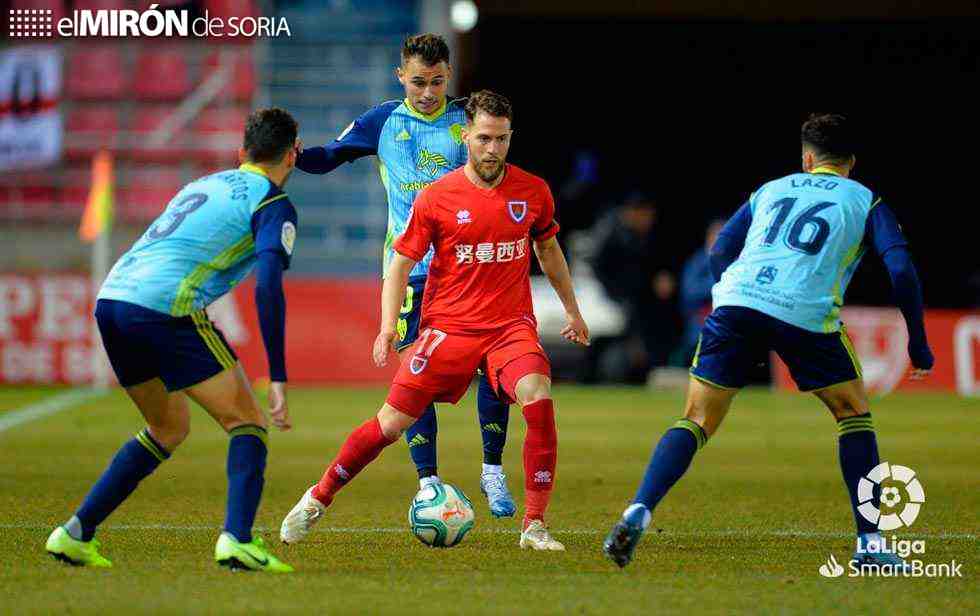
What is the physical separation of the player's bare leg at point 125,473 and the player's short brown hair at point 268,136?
3.42ft

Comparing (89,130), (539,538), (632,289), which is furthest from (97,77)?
(539,538)

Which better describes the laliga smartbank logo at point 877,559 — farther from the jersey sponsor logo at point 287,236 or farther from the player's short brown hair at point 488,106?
the jersey sponsor logo at point 287,236

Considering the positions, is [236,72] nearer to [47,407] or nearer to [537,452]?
[47,407]

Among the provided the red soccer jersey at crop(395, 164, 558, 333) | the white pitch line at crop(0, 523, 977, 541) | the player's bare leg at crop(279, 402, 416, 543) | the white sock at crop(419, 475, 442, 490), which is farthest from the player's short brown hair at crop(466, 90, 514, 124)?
the white pitch line at crop(0, 523, 977, 541)

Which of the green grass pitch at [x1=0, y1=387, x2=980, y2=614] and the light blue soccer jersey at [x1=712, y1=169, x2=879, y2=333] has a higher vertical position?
the light blue soccer jersey at [x1=712, y1=169, x2=879, y2=333]

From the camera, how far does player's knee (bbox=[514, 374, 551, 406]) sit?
7520 mm

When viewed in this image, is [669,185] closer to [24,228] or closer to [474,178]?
[24,228]

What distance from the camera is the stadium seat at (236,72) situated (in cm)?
2481

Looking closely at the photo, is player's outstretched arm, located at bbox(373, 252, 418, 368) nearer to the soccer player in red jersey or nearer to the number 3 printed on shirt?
the soccer player in red jersey

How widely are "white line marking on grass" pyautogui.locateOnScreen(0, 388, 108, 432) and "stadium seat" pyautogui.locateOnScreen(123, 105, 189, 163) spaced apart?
591 centimetres

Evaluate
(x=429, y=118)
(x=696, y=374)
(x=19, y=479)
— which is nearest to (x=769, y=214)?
(x=696, y=374)

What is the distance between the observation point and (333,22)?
82.9 ft

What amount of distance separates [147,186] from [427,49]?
16.8 m

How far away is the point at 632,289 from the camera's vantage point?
2127 centimetres
